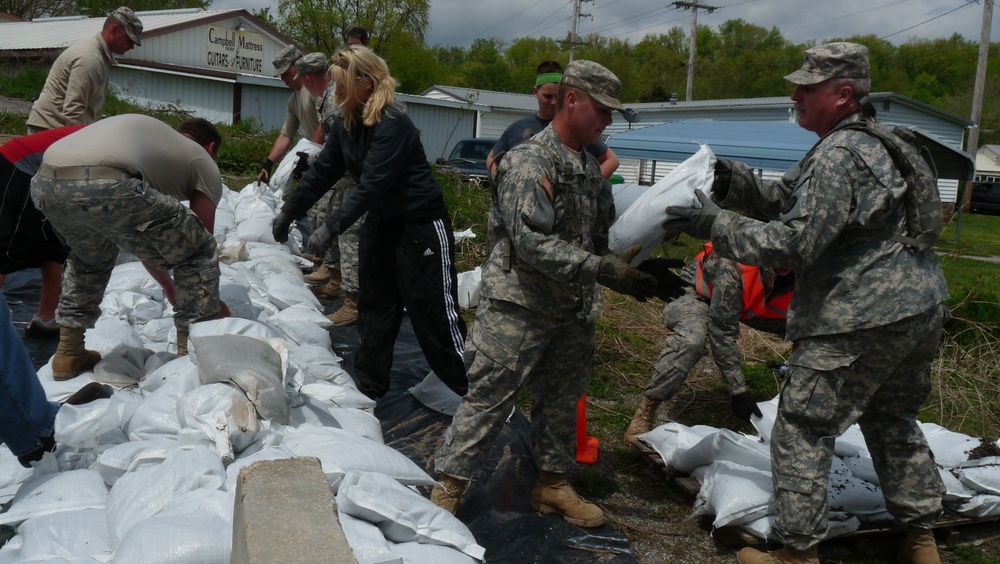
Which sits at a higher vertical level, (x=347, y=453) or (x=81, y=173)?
(x=81, y=173)

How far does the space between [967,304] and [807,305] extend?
3572 mm

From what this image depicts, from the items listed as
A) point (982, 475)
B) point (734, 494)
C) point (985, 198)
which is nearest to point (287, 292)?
point (734, 494)

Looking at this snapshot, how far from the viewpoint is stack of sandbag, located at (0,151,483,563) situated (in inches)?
78.7

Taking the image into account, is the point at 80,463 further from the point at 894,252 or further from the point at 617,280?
the point at 894,252

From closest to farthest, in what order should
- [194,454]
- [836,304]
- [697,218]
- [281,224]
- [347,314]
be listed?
[194,454] < [836,304] < [697,218] < [281,224] < [347,314]

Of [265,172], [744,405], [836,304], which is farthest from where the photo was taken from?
[265,172]

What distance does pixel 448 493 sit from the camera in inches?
109

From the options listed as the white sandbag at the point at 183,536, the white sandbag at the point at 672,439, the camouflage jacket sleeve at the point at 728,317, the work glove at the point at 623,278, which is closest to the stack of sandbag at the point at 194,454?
the white sandbag at the point at 183,536

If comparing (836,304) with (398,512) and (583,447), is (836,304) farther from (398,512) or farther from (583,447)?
(398,512)

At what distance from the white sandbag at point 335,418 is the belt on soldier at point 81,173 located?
1098 millimetres

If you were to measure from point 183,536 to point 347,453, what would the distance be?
2.04ft

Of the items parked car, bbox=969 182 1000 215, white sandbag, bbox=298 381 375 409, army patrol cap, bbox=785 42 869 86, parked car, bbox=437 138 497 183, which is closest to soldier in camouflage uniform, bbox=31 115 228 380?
white sandbag, bbox=298 381 375 409

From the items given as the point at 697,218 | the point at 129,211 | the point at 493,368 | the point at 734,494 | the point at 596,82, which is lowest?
the point at 734,494

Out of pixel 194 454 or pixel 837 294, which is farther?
pixel 837 294
